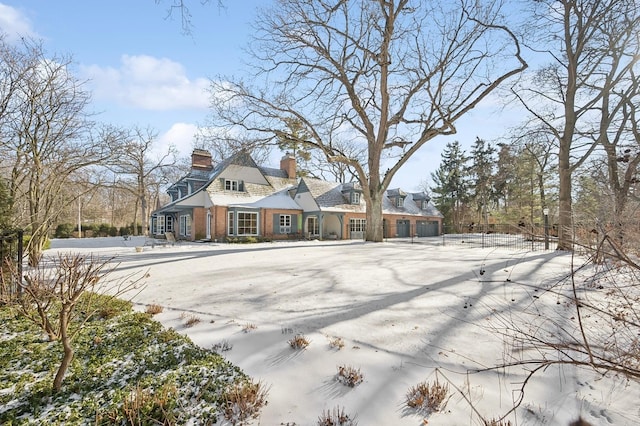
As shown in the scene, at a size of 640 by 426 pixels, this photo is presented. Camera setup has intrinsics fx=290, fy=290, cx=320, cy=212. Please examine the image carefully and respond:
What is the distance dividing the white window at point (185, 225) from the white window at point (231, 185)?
3.57m

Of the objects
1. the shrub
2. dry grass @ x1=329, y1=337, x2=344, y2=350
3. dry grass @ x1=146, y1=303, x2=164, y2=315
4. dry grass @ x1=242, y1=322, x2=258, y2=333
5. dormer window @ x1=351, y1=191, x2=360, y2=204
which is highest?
dormer window @ x1=351, y1=191, x2=360, y2=204

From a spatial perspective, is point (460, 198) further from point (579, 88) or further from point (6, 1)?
point (6, 1)

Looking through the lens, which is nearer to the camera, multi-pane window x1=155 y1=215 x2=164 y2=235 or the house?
the house

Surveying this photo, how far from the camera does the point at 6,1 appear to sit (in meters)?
6.02

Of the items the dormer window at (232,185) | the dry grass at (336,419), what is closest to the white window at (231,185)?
the dormer window at (232,185)

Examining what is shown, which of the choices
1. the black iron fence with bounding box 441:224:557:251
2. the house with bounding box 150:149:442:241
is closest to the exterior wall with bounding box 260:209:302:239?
the house with bounding box 150:149:442:241

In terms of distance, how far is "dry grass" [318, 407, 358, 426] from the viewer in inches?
81.7

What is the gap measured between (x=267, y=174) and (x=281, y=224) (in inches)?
219

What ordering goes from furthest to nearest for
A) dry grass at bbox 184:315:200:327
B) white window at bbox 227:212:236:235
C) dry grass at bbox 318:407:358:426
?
white window at bbox 227:212:236:235 < dry grass at bbox 184:315:200:327 < dry grass at bbox 318:407:358:426

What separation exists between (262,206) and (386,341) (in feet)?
61.2

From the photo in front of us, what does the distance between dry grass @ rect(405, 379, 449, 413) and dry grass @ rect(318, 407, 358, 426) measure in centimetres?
51

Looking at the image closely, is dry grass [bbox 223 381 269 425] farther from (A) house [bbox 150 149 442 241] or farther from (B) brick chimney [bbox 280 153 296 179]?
(B) brick chimney [bbox 280 153 296 179]

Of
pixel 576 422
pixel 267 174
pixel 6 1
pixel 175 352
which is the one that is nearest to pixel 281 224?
pixel 267 174

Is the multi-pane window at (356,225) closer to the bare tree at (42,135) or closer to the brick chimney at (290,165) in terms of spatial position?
the brick chimney at (290,165)
